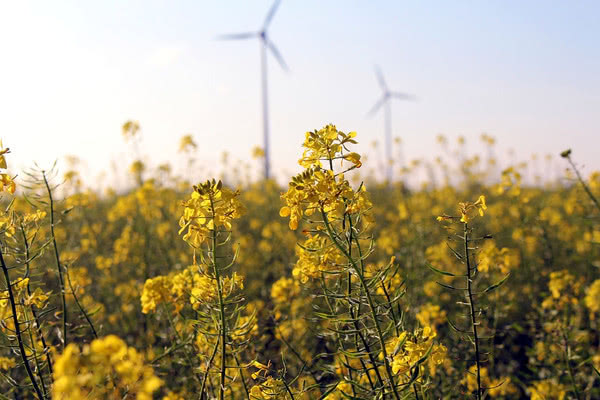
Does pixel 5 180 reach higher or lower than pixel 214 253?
higher

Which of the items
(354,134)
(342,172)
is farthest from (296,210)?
(354,134)

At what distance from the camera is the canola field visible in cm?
195

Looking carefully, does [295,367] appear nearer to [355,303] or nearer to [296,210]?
[355,303]

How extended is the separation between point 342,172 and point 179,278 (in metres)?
1.39

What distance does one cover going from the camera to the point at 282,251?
7.39m

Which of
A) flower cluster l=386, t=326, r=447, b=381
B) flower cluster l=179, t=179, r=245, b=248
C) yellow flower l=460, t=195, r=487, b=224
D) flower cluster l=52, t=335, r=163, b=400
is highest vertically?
flower cluster l=179, t=179, r=245, b=248

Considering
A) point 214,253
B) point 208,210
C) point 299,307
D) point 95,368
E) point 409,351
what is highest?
point 208,210

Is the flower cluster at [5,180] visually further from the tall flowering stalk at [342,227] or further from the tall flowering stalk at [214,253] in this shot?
the tall flowering stalk at [342,227]

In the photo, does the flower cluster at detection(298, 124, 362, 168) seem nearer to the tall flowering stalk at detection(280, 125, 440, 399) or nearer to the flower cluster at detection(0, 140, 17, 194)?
the tall flowering stalk at detection(280, 125, 440, 399)

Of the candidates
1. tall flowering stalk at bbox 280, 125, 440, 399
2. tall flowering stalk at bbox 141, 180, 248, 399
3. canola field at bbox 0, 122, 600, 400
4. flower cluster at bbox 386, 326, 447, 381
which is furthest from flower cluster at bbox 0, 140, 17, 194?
flower cluster at bbox 386, 326, 447, 381

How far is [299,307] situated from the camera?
446 centimetres

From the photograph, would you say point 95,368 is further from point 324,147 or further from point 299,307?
point 299,307

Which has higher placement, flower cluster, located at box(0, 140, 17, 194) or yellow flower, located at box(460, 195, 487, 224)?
flower cluster, located at box(0, 140, 17, 194)

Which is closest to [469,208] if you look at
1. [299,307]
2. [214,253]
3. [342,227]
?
[342,227]
